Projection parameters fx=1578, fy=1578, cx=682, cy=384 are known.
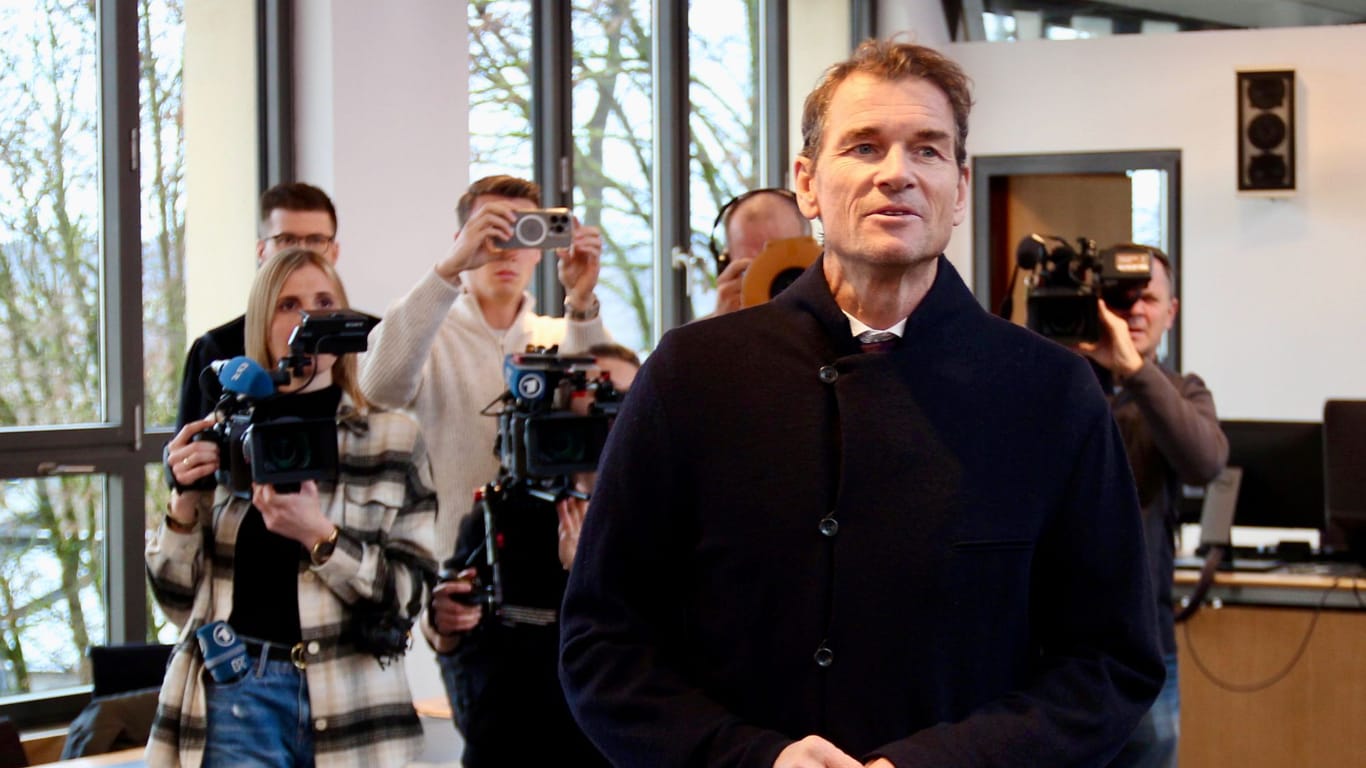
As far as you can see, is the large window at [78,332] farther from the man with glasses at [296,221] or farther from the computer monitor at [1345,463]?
the computer monitor at [1345,463]

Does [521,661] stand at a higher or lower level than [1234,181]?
lower

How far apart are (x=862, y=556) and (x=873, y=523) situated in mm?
33

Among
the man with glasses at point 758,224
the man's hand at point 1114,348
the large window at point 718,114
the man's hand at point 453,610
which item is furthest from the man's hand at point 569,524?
the large window at point 718,114

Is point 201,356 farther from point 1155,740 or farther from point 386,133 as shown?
point 1155,740

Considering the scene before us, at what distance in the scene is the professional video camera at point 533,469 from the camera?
102 inches

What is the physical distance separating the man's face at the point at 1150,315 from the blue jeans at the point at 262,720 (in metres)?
1.66

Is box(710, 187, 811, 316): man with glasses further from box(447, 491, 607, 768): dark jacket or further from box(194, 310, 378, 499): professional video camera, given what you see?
box(194, 310, 378, 499): professional video camera

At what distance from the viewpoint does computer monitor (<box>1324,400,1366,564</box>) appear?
4430 mm

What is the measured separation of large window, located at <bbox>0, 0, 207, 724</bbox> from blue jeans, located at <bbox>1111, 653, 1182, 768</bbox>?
2282 millimetres

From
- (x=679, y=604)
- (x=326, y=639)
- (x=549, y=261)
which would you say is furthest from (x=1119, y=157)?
(x=679, y=604)

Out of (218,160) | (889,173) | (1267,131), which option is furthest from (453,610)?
(1267,131)

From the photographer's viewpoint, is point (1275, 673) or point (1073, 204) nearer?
point (1275, 673)

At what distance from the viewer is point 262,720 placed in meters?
2.38

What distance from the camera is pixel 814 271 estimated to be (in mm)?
1624
